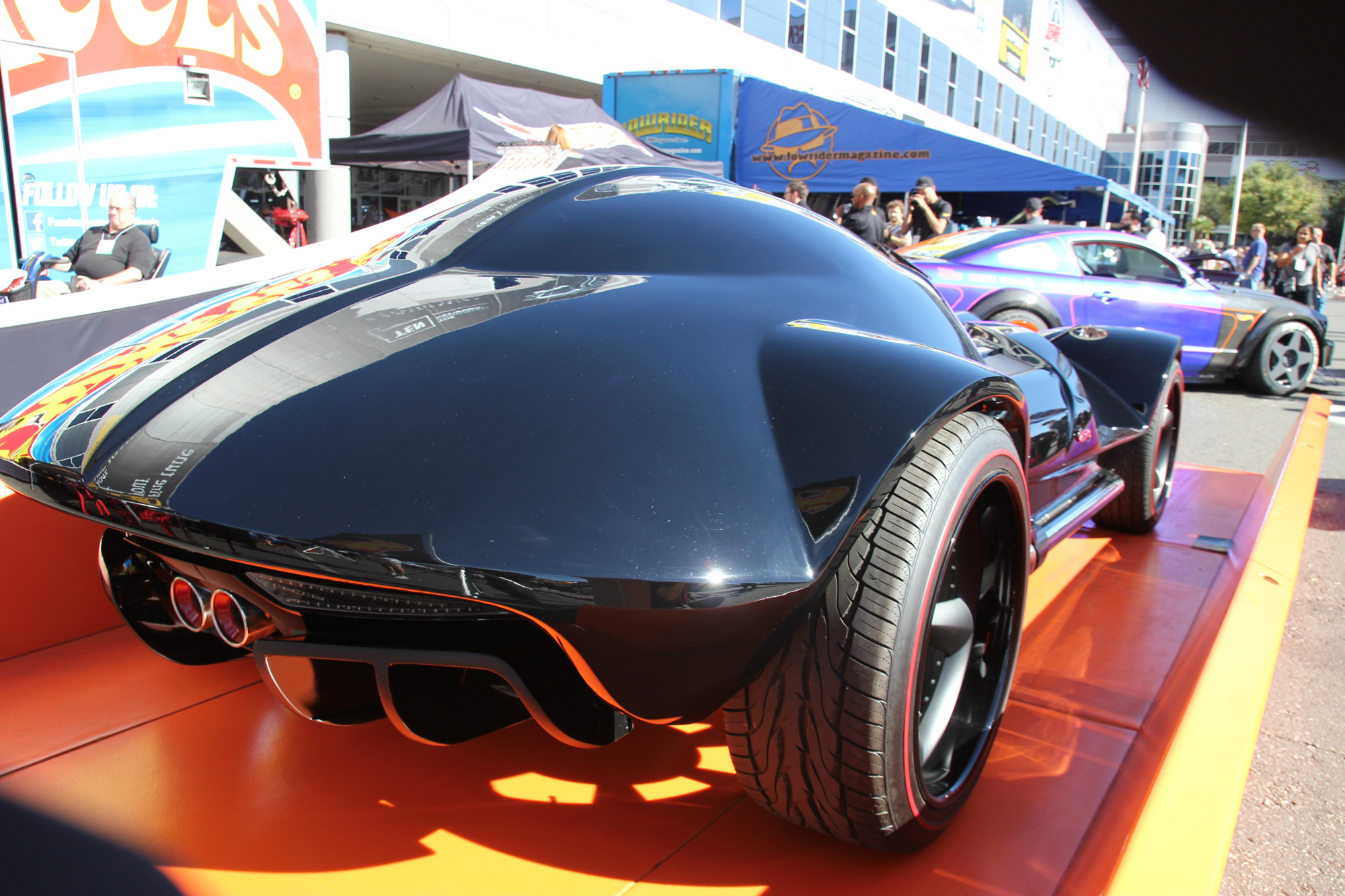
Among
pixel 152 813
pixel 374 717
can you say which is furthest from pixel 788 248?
pixel 152 813

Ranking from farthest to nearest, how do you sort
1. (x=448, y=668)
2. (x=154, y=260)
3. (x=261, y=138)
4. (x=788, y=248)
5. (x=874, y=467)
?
(x=261, y=138), (x=154, y=260), (x=788, y=248), (x=448, y=668), (x=874, y=467)

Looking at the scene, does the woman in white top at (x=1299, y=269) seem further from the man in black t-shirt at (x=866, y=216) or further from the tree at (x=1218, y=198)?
Result: the tree at (x=1218, y=198)

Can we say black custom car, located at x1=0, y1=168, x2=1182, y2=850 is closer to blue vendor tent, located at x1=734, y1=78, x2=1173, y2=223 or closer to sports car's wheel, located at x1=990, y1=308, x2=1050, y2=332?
sports car's wheel, located at x1=990, y1=308, x2=1050, y2=332

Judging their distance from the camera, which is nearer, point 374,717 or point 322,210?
point 374,717

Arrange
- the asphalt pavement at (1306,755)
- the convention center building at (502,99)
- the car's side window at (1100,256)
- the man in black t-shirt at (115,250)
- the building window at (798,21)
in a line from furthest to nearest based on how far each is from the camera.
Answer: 1. the building window at (798,21)
2. the car's side window at (1100,256)
3. the man in black t-shirt at (115,250)
4. the asphalt pavement at (1306,755)
5. the convention center building at (502,99)

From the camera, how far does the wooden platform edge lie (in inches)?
47.0

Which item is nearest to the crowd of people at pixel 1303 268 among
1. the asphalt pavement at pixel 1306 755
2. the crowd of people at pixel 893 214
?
the crowd of people at pixel 893 214

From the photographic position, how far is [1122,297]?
7.29 m

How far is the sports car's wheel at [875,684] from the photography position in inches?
49.4

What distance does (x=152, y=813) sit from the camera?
1.54 m

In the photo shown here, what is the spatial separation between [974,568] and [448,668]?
1.01 meters

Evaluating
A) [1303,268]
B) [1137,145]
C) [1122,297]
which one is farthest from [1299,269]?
[1137,145]

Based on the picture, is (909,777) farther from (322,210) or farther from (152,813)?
(322,210)

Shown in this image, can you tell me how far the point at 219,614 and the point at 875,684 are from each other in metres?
1.04
